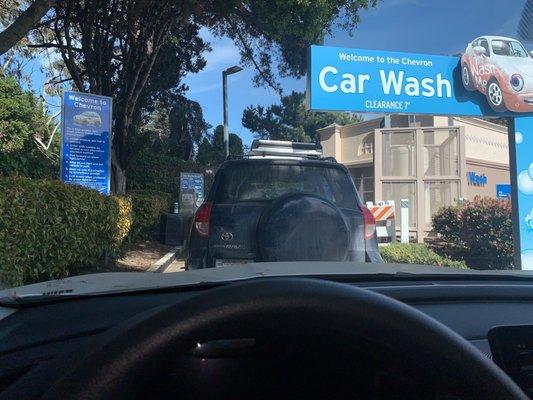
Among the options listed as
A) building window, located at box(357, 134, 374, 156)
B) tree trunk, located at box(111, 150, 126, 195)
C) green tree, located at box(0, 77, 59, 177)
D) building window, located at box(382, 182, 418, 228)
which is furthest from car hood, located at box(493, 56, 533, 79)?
green tree, located at box(0, 77, 59, 177)

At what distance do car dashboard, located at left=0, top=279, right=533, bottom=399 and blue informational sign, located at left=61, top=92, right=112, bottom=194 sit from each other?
10.4 metres

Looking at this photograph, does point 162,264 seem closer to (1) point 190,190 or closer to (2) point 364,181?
(1) point 190,190

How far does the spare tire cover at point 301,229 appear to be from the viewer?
4992mm

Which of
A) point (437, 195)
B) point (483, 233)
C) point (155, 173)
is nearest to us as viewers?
point (483, 233)

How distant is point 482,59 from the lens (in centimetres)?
1240

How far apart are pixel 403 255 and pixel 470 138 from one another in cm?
1631

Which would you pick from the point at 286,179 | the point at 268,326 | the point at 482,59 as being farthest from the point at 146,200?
the point at 268,326

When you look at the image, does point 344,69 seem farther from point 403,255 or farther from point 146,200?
point 146,200

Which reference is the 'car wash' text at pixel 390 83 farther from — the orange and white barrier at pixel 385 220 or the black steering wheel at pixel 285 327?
the black steering wheel at pixel 285 327

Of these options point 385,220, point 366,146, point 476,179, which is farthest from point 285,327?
point 366,146

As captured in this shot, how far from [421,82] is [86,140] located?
7.17m

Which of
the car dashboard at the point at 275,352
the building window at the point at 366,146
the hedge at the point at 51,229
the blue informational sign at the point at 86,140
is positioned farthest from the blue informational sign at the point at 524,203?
the building window at the point at 366,146

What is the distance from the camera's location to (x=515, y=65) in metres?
12.6

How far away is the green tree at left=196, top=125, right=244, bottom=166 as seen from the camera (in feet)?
111
